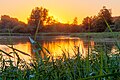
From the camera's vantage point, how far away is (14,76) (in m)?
2.01

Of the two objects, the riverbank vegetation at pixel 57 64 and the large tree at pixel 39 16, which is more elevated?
the large tree at pixel 39 16

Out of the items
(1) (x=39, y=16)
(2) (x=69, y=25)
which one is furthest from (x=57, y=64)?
Answer: (2) (x=69, y=25)

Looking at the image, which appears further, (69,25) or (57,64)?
(69,25)

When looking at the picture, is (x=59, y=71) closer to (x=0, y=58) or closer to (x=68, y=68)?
(x=68, y=68)

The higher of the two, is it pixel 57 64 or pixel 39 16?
pixel 39 16

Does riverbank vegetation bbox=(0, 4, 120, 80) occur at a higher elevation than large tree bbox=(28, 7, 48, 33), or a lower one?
lower

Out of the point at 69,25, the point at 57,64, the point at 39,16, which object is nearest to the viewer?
the point at 39,16

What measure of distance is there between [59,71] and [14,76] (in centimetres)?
36

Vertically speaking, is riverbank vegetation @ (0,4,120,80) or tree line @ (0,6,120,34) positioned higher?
tree line @ (0,6,120,34)

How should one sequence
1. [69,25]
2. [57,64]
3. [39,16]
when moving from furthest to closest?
[69,25]
[57,64]
[39,16]

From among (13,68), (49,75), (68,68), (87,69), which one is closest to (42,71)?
(49,75)

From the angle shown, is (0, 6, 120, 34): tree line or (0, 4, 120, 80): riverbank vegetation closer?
(0, 4, 120, 80): riverbank vegetation

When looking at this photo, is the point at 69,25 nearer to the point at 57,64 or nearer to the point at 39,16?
the point at 57,64

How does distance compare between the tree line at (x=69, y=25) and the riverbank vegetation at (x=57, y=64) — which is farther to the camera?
the tree line at (x=69, y=25)
